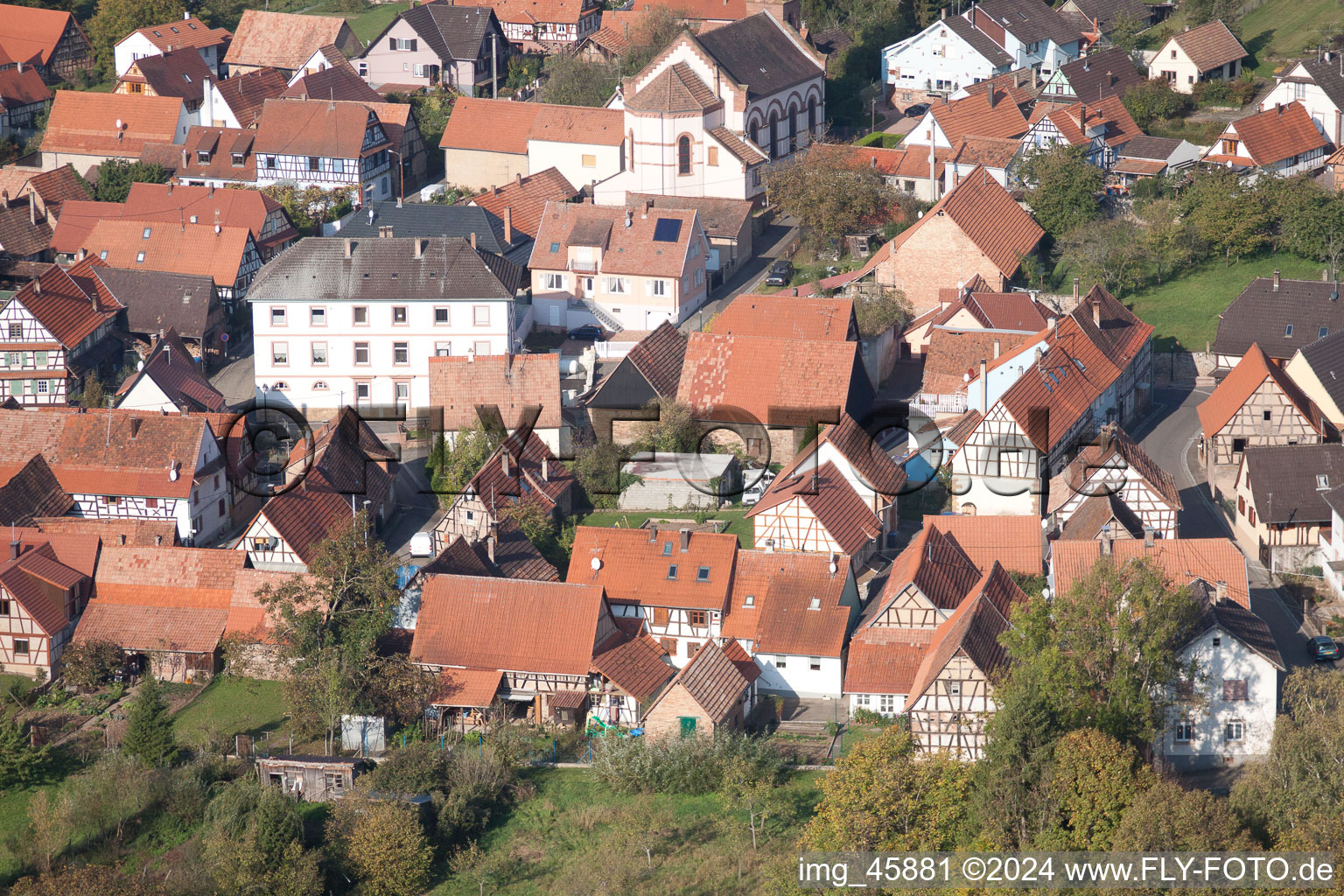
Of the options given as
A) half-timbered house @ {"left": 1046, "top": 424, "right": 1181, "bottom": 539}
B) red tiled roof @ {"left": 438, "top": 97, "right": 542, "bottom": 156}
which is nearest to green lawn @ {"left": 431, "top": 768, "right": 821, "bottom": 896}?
half-timbered house @ {"left": 1046, "top": 424, "right": 1181, "bottom": 539}

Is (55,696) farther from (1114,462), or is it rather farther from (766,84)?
(766,84)

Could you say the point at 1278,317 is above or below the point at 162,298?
below

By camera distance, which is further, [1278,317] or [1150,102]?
[1150,102]

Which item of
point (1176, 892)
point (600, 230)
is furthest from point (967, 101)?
point (1176, 892)

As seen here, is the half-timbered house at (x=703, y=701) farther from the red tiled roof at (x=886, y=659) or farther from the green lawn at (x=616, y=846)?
the red tiled roof at (x=886, y=659)

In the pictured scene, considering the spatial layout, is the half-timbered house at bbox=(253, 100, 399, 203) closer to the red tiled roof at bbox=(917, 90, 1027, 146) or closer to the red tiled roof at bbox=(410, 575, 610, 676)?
the red tiled roof at bbox=(917, 90, 1027, 146)

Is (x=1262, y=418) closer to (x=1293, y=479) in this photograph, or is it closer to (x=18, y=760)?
(x=1293, y=479)

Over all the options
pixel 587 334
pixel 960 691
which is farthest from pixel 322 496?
pixel 960 691
